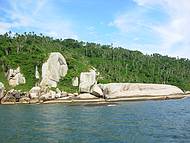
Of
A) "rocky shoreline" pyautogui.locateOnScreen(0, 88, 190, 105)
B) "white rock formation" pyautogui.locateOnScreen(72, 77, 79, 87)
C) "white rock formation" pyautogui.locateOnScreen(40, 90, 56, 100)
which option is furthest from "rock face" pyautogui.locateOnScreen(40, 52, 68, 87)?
"rocky shoreline" pyautogui.locateOnScreen(0, 88, 190, 105)

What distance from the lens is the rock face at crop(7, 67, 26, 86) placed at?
135000 millimetres

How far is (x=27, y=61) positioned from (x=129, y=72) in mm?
65623

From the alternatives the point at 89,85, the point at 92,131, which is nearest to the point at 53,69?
the point at 89,85

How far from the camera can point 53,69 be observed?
144m

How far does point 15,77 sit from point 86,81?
26986mm

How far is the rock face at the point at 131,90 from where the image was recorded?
433 feet

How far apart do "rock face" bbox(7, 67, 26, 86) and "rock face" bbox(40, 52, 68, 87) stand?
8.01 meters

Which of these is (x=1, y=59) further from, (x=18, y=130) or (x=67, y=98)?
(x=18, y=130)

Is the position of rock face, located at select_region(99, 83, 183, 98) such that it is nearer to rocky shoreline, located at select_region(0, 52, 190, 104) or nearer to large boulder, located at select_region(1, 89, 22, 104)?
rocky shoreline, located at select_region(0, 52, 190, 104)

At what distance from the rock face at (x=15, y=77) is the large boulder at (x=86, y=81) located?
2194cm

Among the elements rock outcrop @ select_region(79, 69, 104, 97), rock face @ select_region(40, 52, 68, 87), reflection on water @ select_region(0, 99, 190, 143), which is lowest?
reflection on water @ select_region(0, 99, 190, 143)

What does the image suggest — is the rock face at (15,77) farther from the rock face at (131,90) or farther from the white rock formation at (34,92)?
the rock face at (131,90)

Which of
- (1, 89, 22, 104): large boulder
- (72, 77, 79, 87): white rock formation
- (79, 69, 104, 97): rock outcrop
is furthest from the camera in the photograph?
(72, 77, 79, 87): white rock formation

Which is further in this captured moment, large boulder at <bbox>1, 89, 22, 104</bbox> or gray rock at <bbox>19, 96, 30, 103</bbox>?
gray rock at <bbox>19, 96, 30, 103</bbox>
